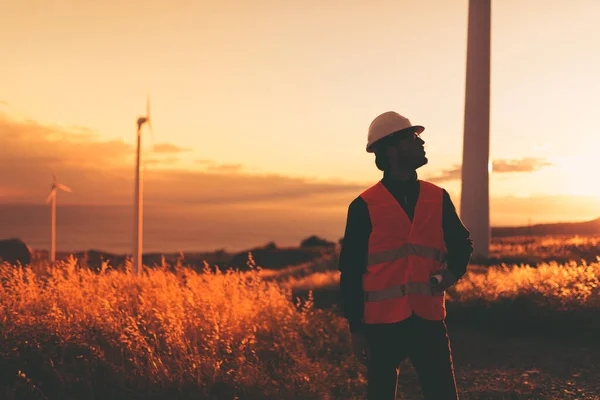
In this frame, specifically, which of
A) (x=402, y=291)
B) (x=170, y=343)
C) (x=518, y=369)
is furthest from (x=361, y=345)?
(x=518, y=369)

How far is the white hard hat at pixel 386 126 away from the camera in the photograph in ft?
12.7

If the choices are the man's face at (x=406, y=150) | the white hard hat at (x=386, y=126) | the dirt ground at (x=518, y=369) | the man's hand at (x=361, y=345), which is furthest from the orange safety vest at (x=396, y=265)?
the dirt ground at (x=518, y=369)

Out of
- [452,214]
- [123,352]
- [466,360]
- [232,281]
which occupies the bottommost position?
[466,360]

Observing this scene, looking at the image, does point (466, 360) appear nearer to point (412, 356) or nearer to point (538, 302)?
point (538, 302)

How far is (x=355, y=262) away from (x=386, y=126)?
3.11ft

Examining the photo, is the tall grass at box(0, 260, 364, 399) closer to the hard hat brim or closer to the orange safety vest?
the orange safety vest

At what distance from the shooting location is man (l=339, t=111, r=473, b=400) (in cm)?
378

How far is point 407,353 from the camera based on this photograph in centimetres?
385

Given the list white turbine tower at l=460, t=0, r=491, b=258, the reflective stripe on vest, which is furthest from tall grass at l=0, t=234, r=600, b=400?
white turbine tower at l=460, t=0, r=491, b=258

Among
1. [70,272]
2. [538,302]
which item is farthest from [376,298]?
[538,302]

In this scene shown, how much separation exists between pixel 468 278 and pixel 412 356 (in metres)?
11.5

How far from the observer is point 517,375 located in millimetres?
8109

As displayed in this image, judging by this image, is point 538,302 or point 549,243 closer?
point 538,302

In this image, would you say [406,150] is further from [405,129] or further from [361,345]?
[361,345]
